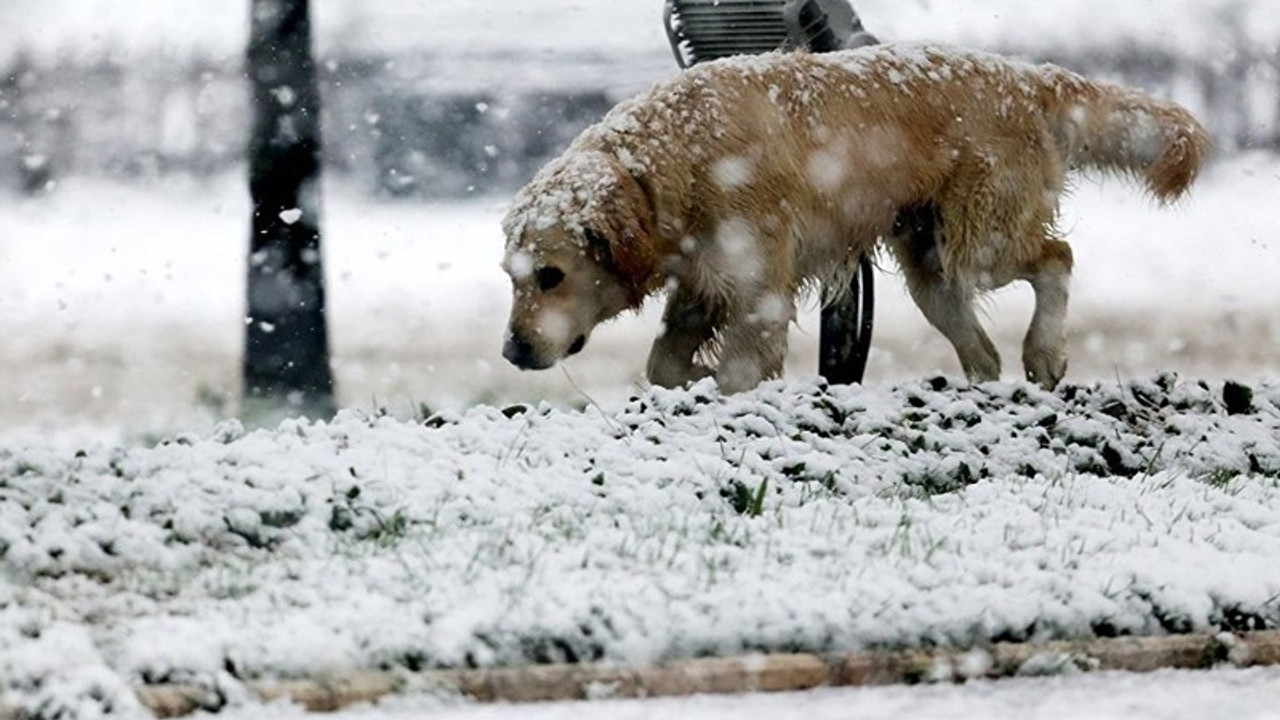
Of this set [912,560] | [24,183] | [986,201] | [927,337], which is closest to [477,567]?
[912,560]

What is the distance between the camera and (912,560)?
565cm

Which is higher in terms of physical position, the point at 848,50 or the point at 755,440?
the point at 848,50

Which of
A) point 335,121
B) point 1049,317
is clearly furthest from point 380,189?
point 1049,317

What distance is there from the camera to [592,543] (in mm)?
5719

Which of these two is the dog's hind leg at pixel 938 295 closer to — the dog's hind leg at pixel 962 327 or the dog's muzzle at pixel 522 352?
the dog's hind leg at pixel 962 327

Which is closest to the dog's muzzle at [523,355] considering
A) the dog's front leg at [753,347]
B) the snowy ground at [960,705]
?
the dog's front leg at [753,347]

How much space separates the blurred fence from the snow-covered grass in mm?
3972

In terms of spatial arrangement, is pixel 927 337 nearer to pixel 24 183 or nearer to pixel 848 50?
pixel 848 50

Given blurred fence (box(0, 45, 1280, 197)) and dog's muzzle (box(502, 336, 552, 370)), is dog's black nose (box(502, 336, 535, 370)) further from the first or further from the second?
blurred fence (box(0, 45, 1280, 197))

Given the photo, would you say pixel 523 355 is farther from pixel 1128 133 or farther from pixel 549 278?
pixel 1128 133

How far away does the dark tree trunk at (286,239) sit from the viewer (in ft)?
35.5

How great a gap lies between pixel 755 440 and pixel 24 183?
5.91m

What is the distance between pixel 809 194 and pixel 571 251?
122 cm

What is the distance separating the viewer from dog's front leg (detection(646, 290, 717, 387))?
8883mm
